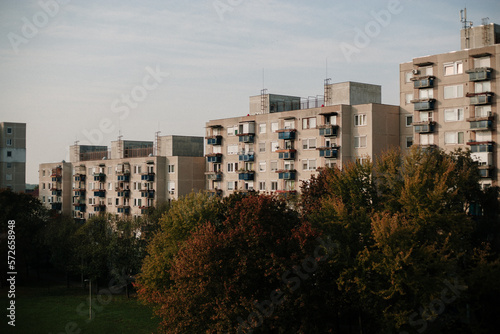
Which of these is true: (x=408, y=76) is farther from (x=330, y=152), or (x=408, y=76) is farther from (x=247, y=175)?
(x=247, y=175)

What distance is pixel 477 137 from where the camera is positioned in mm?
66312

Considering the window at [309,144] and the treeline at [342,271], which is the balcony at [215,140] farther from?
the treeline at [342,271]

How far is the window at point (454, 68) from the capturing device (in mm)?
67875

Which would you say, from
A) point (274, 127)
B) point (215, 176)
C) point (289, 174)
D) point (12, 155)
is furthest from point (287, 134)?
point (12, 155)

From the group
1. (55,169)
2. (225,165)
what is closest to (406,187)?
(225,165)

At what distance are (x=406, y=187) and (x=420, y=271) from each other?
28.0 ft

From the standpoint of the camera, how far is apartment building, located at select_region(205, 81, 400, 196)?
76.2m

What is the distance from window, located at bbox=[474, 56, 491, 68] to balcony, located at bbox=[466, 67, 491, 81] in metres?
1.05

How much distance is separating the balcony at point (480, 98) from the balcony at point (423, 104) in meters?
5.23

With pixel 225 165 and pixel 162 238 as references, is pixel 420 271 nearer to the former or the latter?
pixel 162 238

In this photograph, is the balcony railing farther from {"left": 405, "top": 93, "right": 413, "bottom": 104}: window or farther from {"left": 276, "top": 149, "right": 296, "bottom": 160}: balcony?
{"left": 405, "top": 93, "right": 413, "bottom": 104}: window

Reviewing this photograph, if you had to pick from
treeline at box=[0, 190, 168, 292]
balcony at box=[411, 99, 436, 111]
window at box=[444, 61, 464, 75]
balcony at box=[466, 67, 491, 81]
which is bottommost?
treeline at box=[0, 190, 168, 292]
